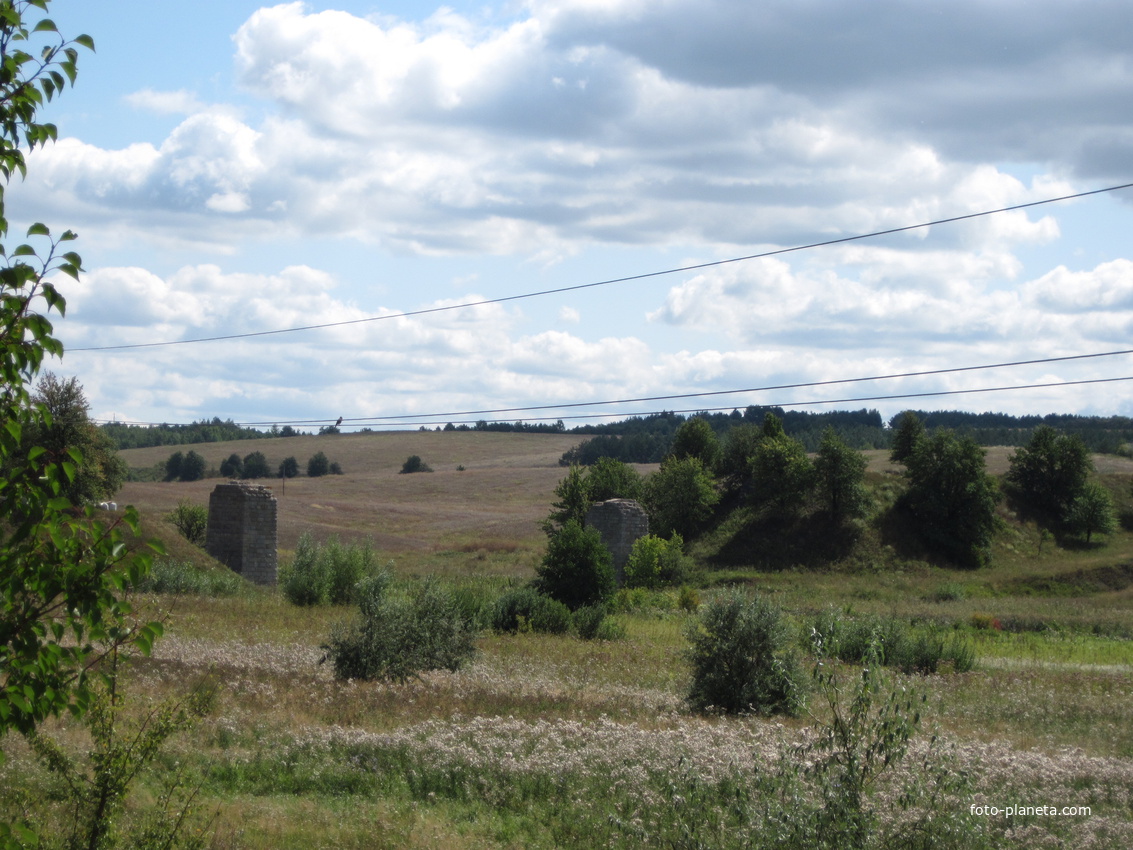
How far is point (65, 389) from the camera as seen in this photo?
30.1 m

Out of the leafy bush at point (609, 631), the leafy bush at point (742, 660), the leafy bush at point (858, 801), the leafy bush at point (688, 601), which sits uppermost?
the leafy bush at point (858, 801)

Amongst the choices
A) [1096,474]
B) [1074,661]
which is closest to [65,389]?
[1074,661]

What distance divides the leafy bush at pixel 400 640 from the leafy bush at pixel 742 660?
385 cm

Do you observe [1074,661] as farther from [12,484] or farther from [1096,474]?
[1096,474]

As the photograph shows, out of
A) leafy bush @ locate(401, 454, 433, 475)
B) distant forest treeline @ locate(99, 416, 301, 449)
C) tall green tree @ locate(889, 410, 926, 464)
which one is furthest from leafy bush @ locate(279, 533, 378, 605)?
distant forest treeline @ locate(99, 416, 301, 449)

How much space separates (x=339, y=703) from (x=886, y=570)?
3728cm

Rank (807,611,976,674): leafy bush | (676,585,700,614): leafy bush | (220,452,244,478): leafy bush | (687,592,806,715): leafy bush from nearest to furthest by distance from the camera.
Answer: (687,592,806,715): leafy bush, (807,611,976,674): leafy bush, (676,585,700,614): leafy bush, (220,452,244,478): leafy bush

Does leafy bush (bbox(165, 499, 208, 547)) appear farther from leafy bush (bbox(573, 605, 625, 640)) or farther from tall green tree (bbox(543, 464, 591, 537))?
leafy bush (bbox(573, 605, 625, 640))

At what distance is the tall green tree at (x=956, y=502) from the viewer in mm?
45219

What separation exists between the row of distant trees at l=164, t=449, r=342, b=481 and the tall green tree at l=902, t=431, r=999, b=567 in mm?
57472

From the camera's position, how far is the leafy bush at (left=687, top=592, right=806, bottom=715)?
1239 centimetres

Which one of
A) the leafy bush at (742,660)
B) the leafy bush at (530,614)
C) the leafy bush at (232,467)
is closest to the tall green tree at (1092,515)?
the leafy bush at (530,614)

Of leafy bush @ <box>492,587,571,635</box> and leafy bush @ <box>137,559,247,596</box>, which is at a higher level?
leafy bush @ <box>137,559,247,596</box>

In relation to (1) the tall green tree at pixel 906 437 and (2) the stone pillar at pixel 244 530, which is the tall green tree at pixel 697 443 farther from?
(2) the stone pillar at pixel 244 530
